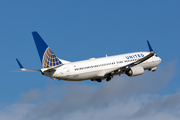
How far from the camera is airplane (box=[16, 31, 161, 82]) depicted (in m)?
63.9

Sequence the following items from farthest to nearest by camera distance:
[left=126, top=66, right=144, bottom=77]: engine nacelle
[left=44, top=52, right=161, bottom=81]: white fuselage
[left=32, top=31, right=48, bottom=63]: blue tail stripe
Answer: [left=126, top=66, right=144, bottom=77]: engine nacelle → [left=44, top=52, right=161, bottom=81]: white fuselage → [left=32, top=31, right=48, bottom=63]: blue tail stripe

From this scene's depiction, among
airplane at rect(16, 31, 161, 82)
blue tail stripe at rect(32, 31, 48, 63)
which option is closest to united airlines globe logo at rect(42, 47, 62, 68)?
airplane at rect(16, 31, 161, 82)

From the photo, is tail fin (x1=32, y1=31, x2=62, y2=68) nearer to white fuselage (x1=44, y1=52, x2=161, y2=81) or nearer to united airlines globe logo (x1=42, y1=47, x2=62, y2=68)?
united airlines globe logo (x1=42, y1=47, x2=62, y2=68)

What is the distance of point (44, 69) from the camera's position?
6378cm

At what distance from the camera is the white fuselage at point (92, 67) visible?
217ft

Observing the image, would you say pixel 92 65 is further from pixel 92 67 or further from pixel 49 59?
pixel 49 59

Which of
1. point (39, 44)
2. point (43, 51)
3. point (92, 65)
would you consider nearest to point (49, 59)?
point (43, 51)

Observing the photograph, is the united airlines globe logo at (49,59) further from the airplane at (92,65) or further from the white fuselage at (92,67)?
the white fuselage at (92,67)

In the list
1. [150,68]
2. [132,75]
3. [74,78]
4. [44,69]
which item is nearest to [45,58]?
[44,69]

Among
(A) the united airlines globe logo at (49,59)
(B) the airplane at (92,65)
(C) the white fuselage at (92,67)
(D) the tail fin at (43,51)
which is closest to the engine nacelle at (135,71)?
(B) the airplane at (92,65)

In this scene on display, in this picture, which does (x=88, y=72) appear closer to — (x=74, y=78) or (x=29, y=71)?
(x=74, y=78)

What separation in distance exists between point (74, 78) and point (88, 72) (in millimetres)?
2834

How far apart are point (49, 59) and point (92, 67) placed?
8867 mm

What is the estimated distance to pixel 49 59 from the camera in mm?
64250
